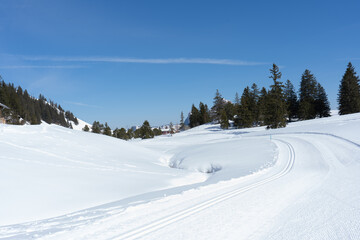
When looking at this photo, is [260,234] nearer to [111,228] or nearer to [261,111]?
[111,228]

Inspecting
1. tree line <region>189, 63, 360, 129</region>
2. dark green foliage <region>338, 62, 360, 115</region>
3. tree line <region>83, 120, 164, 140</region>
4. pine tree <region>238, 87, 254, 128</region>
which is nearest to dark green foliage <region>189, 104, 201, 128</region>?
tree line <region>189, 63, 360, 129</region>

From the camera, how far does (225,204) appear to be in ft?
20.7

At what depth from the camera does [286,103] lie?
62.0m

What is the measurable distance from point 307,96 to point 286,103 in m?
5.87

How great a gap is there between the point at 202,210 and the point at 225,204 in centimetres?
93

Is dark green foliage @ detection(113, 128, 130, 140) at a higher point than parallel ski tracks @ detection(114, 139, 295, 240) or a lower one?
higher

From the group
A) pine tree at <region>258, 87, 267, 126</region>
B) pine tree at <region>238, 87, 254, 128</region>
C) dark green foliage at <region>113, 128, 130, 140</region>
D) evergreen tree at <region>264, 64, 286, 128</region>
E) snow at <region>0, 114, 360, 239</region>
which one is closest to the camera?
snow at <region>0, 114, 360, 239</region>

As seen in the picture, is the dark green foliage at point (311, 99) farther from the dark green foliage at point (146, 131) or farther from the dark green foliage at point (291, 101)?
the dark green foliage at point (146, 131)

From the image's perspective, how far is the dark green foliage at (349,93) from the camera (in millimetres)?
45969

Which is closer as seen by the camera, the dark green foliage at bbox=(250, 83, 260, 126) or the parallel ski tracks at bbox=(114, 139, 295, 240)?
the parallel ski tracks at bbox=(114, 139, 295, 240)

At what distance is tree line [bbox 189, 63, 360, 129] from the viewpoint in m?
42.0

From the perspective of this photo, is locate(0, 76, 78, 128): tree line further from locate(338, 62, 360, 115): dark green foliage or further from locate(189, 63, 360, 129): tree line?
locate(338, 62, 360, 115): dark green foliage

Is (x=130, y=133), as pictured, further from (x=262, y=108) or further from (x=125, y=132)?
(x=262, y=108)

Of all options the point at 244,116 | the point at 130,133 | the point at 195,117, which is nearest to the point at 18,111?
the point at 130,133
